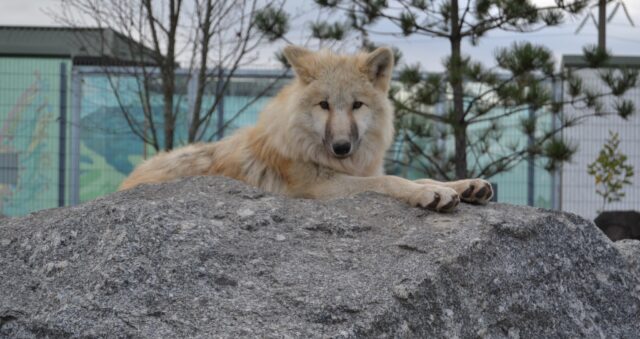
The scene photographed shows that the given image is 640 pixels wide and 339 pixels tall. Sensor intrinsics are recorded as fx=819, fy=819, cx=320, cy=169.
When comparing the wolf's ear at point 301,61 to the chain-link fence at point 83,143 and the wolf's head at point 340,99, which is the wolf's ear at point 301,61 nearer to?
the wolf's head at point 340,99

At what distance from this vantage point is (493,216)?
4133mm

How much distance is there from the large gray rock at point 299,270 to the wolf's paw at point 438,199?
61mm

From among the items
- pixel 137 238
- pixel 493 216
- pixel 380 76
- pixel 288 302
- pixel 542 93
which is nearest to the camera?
pixel 288 302

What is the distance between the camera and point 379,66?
5.92 m

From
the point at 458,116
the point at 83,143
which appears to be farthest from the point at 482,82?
the point at 83,143

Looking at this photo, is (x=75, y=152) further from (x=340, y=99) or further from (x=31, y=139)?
(x=340, y=99)

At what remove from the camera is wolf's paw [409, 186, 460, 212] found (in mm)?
4227

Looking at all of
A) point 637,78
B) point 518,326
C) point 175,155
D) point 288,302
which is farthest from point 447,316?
point 637,78

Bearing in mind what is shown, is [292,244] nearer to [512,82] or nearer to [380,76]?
[380,76]

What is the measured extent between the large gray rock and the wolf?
105 centimetres

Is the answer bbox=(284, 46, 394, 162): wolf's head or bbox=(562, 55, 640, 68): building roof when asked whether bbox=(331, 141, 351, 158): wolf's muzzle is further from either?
bbox=(562, 55, 640, 68): building roof

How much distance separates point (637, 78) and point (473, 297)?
890cm

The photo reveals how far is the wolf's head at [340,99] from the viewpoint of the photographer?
541 centimetres

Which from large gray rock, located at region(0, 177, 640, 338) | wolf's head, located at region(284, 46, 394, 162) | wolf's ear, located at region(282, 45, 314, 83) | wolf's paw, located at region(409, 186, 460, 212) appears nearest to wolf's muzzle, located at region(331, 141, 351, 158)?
wolf's head, located at region(284, 46, 394, 162)
